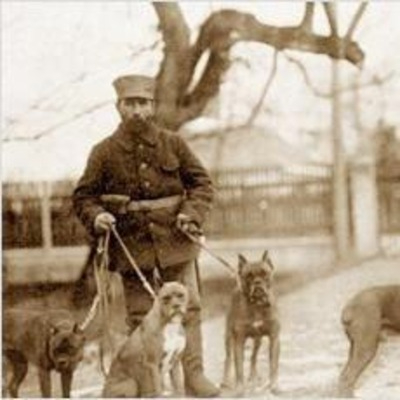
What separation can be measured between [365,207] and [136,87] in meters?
0.71

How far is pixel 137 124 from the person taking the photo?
9.33ft

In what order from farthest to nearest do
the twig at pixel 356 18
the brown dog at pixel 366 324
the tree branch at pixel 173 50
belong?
1. the tree branch at pixel 173 50
2. the twig at pixel 356 18
3. the brown dog at pixel 366 324

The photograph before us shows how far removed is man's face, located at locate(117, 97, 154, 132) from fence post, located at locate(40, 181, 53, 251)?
0.35 m

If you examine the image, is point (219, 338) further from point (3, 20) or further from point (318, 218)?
point (3, 20)

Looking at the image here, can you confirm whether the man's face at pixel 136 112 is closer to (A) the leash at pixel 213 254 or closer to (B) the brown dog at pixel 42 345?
(A) the leash at pixel 213 254

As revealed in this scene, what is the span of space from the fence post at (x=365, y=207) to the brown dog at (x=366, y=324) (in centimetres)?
12

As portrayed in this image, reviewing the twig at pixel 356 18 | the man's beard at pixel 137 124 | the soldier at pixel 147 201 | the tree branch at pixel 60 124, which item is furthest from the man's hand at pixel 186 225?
the twig at pixel 356 18

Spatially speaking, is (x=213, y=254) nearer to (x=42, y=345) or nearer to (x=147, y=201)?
(x=147, y=201)

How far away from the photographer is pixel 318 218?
2.84 metres

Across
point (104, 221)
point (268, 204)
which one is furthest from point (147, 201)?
point (268, 204)

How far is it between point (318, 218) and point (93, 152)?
0.66m

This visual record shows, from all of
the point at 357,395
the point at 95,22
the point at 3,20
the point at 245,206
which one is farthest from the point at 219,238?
the point at 3,20

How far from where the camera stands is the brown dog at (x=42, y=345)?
113 inches

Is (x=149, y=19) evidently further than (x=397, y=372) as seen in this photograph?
Yes
